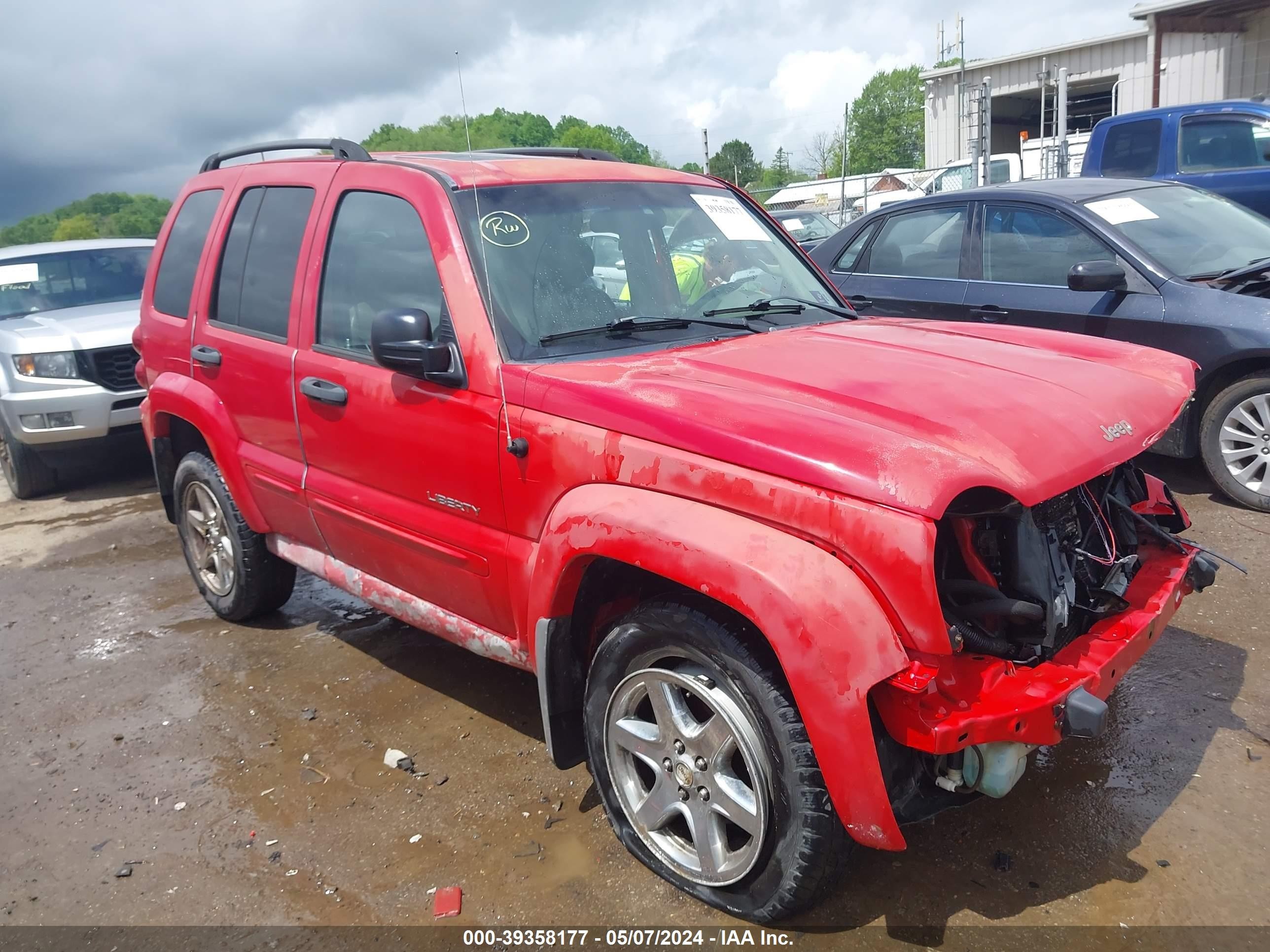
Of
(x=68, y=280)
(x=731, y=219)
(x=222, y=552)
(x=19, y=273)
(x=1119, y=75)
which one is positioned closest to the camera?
(x=731, y=219)

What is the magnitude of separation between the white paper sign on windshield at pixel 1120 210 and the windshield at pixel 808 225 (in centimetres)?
1065

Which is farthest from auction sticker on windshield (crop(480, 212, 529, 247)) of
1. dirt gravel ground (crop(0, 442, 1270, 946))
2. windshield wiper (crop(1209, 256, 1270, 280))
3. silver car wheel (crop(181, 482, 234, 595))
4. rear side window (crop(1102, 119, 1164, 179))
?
rear side window (crop(1102, 119, 1164, 179))

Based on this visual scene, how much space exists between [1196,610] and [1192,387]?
1493 millimetres

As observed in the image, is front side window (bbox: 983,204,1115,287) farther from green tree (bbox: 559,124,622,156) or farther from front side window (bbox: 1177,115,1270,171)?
green tree (bbox: 559,124,622,156)

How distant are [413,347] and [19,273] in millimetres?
7060

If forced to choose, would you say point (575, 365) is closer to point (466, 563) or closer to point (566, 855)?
point (466, 563)

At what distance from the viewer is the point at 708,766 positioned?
2.46m

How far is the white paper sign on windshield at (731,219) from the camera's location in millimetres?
3699

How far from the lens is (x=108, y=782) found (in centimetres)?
348

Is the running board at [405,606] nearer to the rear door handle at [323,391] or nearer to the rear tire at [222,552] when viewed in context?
the rear tire at [222,552]

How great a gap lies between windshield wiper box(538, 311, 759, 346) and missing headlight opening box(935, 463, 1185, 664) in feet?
3.77

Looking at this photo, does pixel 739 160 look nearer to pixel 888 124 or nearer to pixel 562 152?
pixel 888 124

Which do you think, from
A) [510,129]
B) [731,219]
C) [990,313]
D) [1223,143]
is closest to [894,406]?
[731,219]

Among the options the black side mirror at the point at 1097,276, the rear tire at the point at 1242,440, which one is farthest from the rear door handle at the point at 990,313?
the rear tire at the point at 1242,440
